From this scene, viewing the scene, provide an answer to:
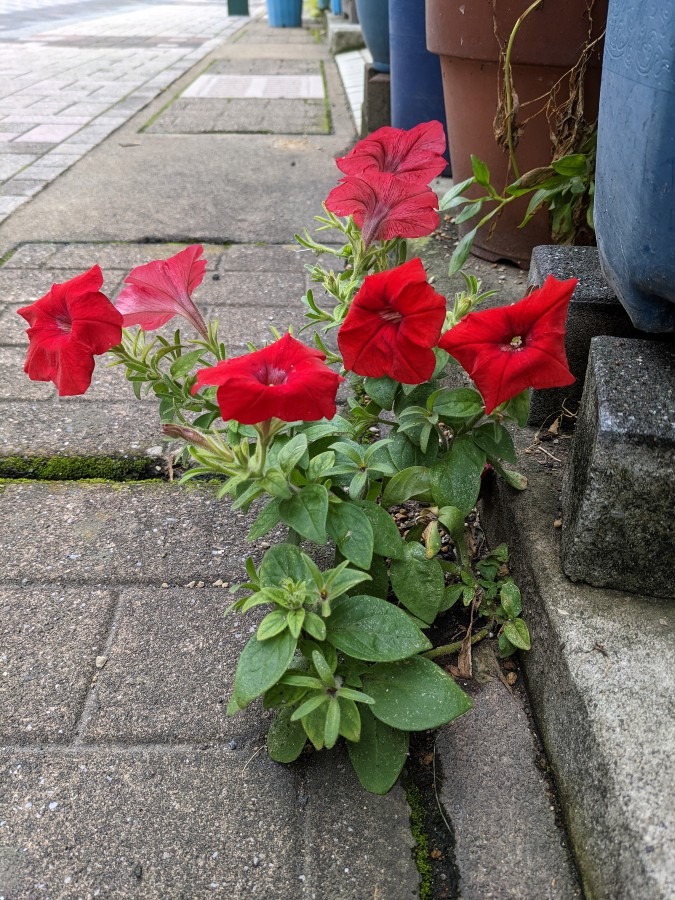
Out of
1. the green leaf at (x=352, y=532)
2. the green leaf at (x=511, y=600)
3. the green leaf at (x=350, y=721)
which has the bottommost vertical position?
the green leaf at (x=511, y=600)

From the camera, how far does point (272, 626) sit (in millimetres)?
1148

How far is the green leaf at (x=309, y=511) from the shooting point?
47.7 inches

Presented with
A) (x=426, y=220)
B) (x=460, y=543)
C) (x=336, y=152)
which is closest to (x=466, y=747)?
(x=460, y=543)

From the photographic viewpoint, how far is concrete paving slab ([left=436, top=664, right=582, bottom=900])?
111 centimetres

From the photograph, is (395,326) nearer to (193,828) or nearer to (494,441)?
(494,441)

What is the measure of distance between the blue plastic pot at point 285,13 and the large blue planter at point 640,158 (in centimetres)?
1402

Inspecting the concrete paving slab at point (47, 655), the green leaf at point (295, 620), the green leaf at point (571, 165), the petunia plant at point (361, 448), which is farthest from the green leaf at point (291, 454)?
the green leaf at point (571, 165)

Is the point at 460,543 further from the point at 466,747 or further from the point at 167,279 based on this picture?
the point at 167,279

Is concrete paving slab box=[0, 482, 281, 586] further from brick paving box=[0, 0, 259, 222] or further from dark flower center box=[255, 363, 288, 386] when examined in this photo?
brick paving box=[0, 0, 259, 222]

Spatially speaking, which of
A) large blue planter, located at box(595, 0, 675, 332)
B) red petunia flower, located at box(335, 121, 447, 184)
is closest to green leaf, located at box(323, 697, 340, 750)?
large blue planter, located at box(595, 0, 675, 332)

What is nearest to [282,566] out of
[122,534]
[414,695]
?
[414,695]

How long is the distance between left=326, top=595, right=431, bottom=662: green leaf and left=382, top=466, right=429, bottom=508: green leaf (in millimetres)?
247

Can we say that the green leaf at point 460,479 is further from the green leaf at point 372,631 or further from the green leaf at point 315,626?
the green leaf at point 315,626

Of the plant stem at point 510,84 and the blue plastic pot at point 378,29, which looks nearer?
the plant stem at point 510,84
